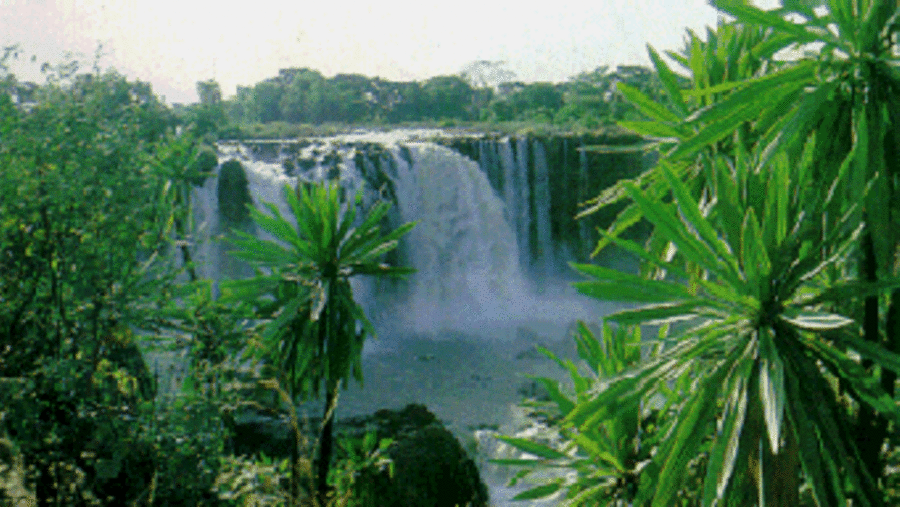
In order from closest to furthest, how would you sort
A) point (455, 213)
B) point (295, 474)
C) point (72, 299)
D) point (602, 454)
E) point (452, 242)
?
point (295, 474) < point (72, 299) < point (602, 454) < point (455, 213) < point (452, 242)

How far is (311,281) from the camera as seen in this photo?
7121mm

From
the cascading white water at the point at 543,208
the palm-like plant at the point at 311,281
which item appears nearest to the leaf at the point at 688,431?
the palm-like plant at the point at 311,281

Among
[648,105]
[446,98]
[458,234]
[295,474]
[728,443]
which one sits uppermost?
[446,98]

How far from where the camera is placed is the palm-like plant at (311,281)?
7.15 m

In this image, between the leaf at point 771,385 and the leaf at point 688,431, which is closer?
the leaf at point 771,385

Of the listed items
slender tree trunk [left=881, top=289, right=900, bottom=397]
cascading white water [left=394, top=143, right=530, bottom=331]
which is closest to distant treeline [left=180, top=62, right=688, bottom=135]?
cascading white water [left=394, top=143, right=530, bottom=331]

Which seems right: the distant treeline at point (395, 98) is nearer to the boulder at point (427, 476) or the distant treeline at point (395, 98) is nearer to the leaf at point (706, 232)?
the boulder at point (427, 476)

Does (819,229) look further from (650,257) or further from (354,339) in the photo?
(354,339)

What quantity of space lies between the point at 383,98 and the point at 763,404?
1975 inches

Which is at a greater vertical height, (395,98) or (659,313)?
(395,98)

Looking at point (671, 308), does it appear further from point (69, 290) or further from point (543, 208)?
point (543, 208)

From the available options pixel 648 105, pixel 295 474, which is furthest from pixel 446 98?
pixel 295 474

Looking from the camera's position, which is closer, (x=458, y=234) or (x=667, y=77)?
(x=667, y=77)

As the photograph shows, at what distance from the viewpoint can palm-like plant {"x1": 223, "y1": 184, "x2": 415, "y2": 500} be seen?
715 cm
